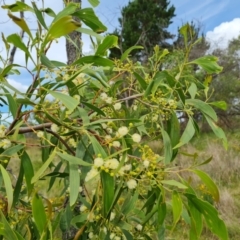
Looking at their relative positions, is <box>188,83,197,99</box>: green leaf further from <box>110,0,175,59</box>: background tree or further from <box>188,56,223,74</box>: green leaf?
<box>110,0,175,59</box>: background tree

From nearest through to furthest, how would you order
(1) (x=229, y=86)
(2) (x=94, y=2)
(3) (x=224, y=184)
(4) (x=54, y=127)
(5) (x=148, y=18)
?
1. (4) (x=54, y=127)
2. (2) (x=94, y=2)
3. (3) (x=224, y=184)
4. (1) (x=229, y=86)
5. (5) (x=148, y=18)

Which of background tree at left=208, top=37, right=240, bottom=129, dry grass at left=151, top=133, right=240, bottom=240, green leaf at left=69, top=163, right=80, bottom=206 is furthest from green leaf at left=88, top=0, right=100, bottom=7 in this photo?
background tree at left=208, top=37, right=240, bottom=129

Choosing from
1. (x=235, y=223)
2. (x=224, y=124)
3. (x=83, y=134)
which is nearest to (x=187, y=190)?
(x=83, y=134)

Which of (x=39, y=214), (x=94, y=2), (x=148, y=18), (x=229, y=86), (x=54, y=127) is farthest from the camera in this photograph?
(x=148, y=18)

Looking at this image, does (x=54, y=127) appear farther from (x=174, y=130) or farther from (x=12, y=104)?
(x=174, y=130)

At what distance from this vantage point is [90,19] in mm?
724

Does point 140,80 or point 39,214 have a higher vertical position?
point 140,80

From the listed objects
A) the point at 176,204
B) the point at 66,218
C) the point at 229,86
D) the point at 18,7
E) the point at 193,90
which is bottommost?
the point at 66,218

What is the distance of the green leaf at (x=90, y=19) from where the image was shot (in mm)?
698

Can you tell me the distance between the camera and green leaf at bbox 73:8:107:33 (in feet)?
2.29

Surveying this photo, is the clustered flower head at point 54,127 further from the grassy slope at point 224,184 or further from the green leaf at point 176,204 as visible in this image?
the grassy slope at point 224,184

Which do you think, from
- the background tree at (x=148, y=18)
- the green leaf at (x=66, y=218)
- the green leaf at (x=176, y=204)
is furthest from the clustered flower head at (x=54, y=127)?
the background tree at (x=148, y=18)

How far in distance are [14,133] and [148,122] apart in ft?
1.46

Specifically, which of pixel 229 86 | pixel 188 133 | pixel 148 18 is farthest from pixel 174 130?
pixel 148 18
